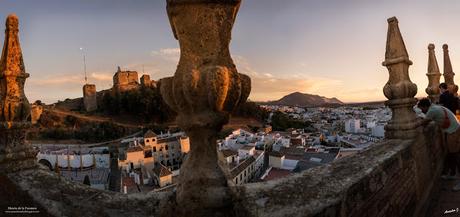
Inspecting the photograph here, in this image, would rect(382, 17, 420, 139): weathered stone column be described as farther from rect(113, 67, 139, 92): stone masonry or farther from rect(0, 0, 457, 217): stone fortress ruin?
rect(113, 67, 139, 92): stone masonry

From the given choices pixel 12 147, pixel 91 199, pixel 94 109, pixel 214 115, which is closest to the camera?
pixel 214 115

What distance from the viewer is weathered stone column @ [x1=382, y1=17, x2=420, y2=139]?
4.70 m

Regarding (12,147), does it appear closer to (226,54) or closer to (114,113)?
Answer: (226,54)

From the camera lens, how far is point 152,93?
67438 mm

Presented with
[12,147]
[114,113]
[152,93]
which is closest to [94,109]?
[114,113]

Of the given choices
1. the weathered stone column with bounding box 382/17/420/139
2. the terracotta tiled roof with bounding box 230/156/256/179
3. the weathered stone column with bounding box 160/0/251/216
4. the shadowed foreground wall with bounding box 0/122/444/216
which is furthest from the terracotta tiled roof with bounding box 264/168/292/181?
the weathered stone column with bounding box 160/0/251/216

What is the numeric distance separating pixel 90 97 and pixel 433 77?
75100mm

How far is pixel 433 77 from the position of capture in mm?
8070

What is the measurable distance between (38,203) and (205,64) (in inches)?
78.2

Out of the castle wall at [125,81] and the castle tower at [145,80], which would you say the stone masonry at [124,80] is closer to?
the castle wall at [125,81]

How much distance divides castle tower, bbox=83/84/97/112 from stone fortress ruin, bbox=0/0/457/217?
247 ft

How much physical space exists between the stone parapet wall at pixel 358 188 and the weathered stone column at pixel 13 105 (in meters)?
2.46

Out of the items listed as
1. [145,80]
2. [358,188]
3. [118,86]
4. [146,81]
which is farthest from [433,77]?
[118,86]

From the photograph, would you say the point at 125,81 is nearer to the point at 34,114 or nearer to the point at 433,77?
the point at 34,114
